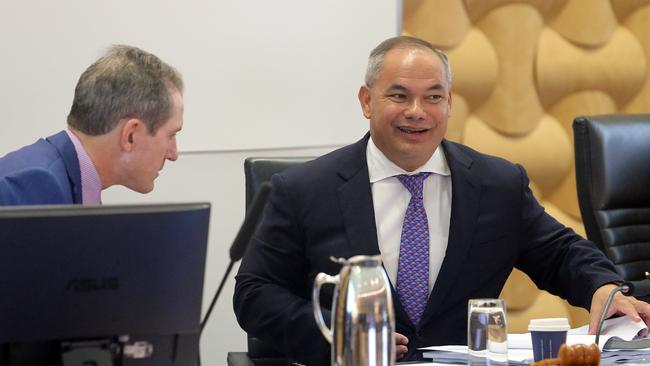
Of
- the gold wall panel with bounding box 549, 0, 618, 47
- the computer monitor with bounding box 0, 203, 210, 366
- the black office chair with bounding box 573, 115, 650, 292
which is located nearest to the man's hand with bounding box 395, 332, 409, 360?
the computer monitor with bounding box 0, 203, 210, 366

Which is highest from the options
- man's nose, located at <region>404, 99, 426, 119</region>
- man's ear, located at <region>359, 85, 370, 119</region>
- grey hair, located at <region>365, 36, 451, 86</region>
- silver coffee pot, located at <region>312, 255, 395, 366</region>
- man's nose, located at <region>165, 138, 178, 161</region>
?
grey hair, located at <region>365, 36, 451, 86</region>

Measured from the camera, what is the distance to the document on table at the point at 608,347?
1868mm

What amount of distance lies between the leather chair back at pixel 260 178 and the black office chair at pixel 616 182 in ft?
2.80

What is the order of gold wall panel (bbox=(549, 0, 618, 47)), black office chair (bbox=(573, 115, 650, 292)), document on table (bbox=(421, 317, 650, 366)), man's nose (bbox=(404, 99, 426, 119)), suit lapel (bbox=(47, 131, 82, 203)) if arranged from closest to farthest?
document on table (bbox=(421, 317, 650, 366)) → suit lapel (bbox=(47, 131, 82, 203)) → man's nose (bbox=(404, 99, 426, 119)) → black office chair (bbox=(573, 115, 650, 292)) → gold wall panel (bbox=(549, 0, 618, 47))

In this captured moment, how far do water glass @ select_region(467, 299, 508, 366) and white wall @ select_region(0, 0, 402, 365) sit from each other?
1.50 metres

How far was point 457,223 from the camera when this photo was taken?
237 centimetres

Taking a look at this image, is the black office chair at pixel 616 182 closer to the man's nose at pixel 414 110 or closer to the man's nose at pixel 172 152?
the man's nose at pixel 414 110

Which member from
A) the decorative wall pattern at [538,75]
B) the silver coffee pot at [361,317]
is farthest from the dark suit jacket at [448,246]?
the decorative wall pattern at [538,75]

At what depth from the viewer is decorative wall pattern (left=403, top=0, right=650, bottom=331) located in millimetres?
3557

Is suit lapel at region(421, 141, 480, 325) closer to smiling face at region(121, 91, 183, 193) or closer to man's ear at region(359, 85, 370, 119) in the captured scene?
man's ear at region(359, 85, 370, 119)

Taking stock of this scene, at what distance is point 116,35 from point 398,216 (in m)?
1.14

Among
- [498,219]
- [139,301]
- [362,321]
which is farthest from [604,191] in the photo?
[139,301]

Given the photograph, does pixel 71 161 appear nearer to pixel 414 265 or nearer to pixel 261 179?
pixel 261 179

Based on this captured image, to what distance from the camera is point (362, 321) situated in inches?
59.9
